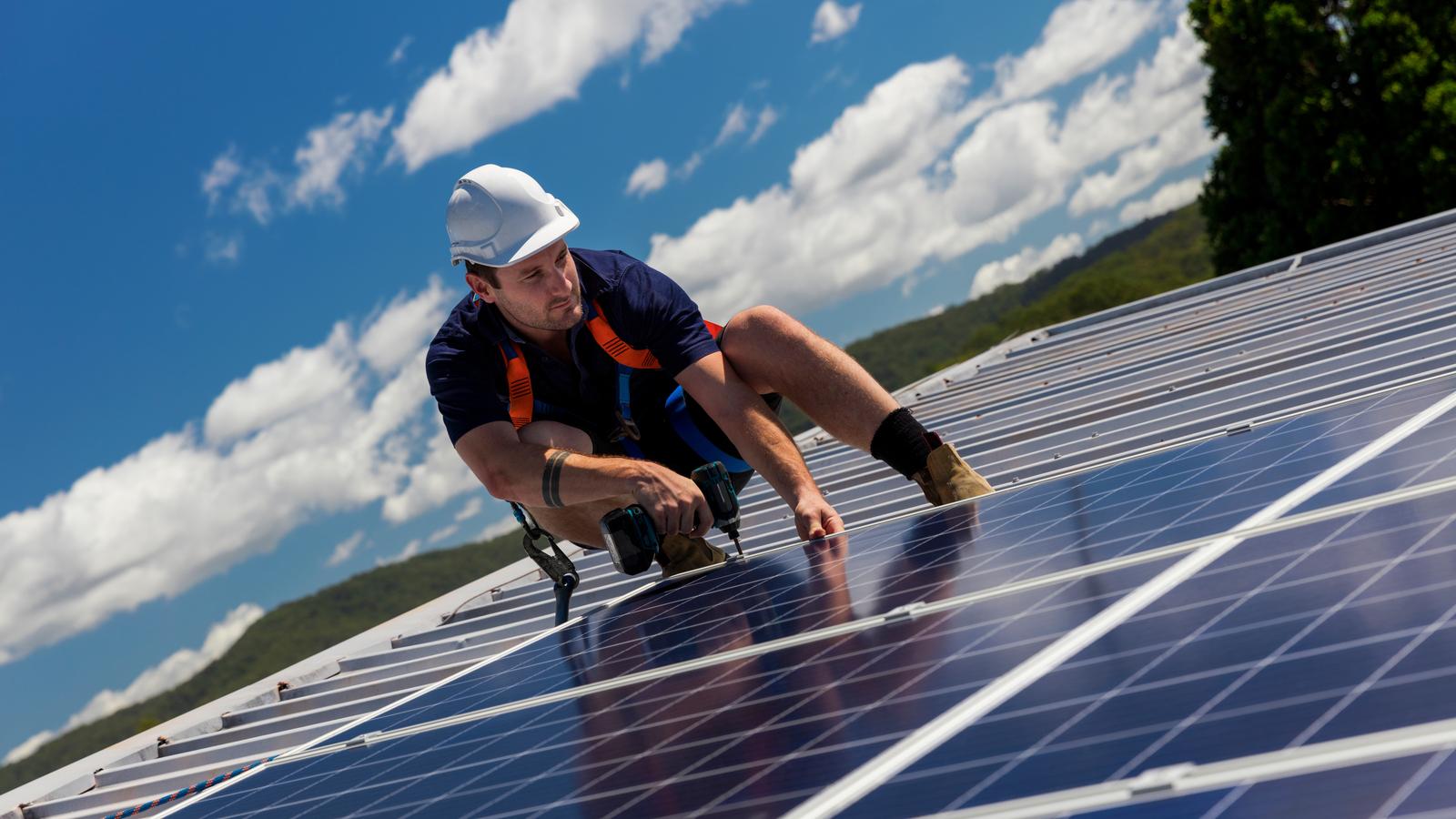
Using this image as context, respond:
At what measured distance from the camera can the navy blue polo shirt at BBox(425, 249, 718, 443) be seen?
607 cm

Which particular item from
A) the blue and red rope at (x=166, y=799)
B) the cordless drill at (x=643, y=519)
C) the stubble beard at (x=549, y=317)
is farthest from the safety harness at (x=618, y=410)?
the blue and red rope at (x=166, y=799)

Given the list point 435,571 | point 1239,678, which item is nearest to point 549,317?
point 1239,678

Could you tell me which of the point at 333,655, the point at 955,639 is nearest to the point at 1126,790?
the point at 955,639

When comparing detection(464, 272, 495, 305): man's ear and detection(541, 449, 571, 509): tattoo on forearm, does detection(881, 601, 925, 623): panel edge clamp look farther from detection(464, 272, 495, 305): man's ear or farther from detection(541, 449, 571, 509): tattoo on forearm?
detection(464, 272, 495, 305): man's ear

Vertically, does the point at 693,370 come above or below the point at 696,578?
above

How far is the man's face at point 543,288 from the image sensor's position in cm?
594

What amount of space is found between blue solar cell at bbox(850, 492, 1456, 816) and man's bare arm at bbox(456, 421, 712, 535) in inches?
111

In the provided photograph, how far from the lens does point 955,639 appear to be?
2.91 metres

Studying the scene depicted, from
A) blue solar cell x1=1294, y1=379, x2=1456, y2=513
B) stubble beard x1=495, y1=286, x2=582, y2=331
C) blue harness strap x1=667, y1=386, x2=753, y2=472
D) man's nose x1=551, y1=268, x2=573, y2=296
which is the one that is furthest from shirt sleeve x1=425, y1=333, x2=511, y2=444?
blue solar cell x1=1294, y1=379, x2=1456, y2=513

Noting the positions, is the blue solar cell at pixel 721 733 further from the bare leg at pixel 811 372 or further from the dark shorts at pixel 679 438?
the dark shorts at pixel 679 438

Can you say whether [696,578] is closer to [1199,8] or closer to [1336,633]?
[1336,633]

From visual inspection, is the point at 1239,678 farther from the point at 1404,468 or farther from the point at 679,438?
the point at 679,438

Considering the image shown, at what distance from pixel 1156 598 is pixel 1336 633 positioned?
1.86ft

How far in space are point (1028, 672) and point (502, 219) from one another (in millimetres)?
4008
